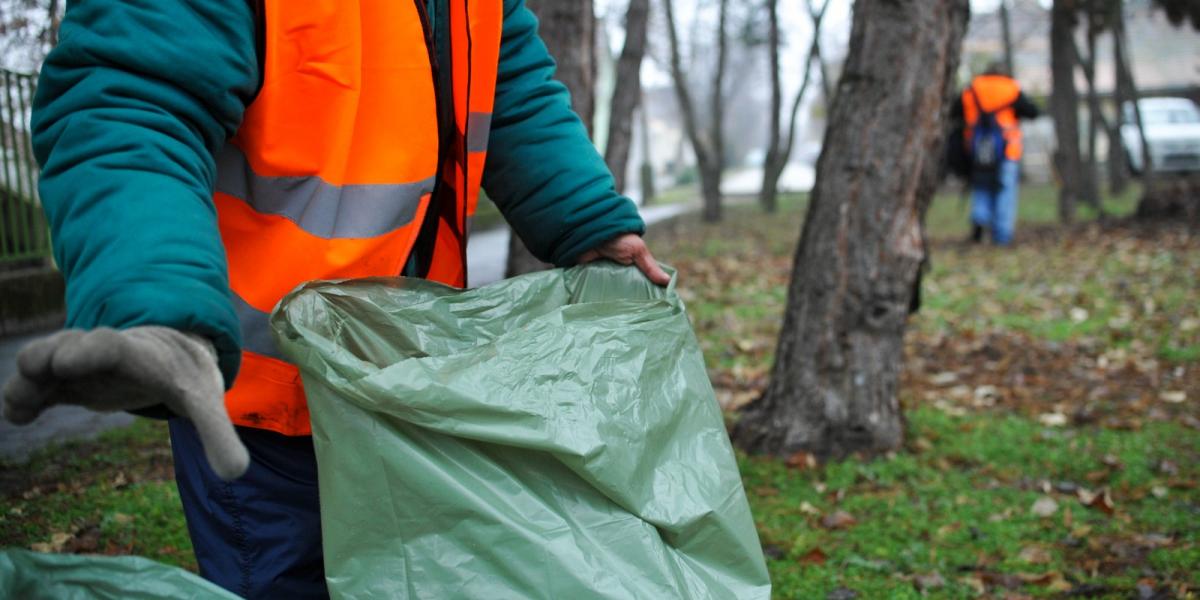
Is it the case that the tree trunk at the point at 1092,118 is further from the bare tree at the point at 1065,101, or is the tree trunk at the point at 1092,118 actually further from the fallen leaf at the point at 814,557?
the fallen leaf at the point at 814,557

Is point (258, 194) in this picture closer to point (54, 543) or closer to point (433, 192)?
point (433, 192)

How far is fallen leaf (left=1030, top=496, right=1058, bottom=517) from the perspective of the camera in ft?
12.9

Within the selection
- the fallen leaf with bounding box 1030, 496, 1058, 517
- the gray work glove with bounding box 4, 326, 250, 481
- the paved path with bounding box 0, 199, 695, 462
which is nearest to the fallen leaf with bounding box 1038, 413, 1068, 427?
the fallen leaf with bounding box 1030, 496, 1058, 517

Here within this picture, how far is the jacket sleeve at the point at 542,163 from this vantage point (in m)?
2.07

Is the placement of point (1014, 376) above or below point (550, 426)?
below

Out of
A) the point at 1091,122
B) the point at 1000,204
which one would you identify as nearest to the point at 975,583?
the point at 1000,204

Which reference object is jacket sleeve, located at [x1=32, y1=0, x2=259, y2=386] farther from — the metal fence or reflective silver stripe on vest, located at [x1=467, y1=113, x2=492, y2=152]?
the metal fence

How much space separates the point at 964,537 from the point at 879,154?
1.58 meters

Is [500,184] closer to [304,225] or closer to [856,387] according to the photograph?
[304,225]

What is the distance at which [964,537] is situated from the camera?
373 centimetres

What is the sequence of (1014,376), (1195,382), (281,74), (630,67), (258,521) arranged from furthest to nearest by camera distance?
(630,67) < (1014,376) < (1195,382) < (258,521) < (281,74)

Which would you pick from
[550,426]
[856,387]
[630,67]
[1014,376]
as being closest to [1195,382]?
[1014,376]

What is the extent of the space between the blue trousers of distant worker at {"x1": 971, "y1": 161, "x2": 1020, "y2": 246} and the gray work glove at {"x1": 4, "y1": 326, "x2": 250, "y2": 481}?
37.7 ft

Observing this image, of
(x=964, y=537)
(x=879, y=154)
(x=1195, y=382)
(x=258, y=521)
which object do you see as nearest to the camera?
(x=258, y=521)
